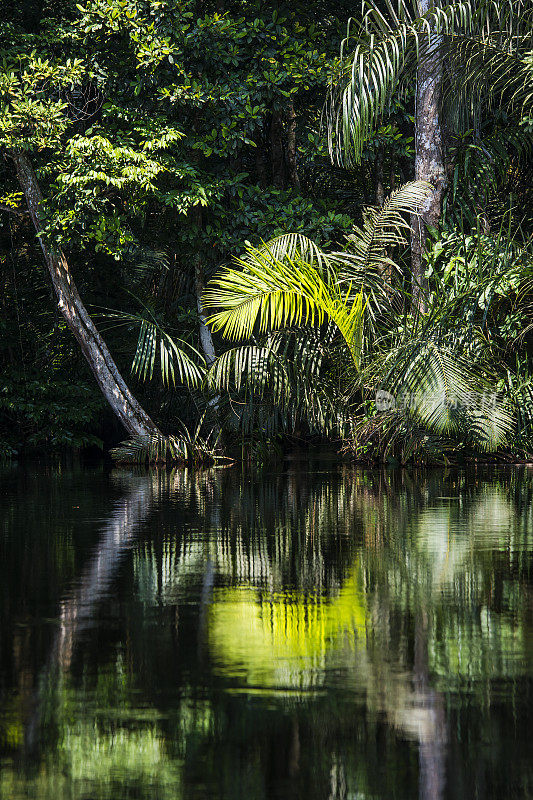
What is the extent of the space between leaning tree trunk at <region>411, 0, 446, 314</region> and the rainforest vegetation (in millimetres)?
28

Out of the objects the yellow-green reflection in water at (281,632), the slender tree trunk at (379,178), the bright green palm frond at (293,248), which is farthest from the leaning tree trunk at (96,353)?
the yellow-green reflection in water at (281,632)

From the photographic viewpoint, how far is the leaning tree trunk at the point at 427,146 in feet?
43.1

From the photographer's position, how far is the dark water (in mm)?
2363

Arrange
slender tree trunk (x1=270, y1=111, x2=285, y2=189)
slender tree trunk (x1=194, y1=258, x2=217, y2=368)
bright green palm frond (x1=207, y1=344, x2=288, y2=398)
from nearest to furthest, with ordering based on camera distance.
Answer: bright green palm frond (x1=207, y1=344, x2=288, y2=398)
slender tree trunk (x1=194, y1=258, x2=217, y2=368)
slender tree trunk (x1=270, y1=111, x2=285, y2=189)

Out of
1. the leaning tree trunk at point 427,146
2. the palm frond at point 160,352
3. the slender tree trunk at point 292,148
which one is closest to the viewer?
the leaning tree trunk at point 427,146

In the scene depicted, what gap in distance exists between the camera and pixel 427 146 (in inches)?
531

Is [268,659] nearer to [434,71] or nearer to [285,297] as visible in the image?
[285,297]

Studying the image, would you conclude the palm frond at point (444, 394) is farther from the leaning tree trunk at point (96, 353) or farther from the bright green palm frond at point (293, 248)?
the leaning tree trunk at point (96, 353)

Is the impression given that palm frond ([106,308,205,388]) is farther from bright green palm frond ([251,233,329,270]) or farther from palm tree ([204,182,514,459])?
bright green palm frond ([251,233,329,270])

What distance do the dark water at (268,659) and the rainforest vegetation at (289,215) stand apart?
508 centimetres

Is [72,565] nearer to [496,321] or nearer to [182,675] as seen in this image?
[182,675]

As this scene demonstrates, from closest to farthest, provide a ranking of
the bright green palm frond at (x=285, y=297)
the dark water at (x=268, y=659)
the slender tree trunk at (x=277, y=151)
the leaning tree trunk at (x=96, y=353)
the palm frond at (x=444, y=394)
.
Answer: the dark water at (x=268, y=659)
the palm frond at (x=444, y=394)
the bright green palm frond at (x=285, y=297)
the leaning tree trunk at (x=96, y=353)
the slender tree trunk at (x=277, y=151)

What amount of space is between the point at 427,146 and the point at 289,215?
2139 mm

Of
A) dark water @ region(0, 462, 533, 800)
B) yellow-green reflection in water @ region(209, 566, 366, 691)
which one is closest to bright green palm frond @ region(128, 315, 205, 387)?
dark water @ region(0, 462, 533, 800)
